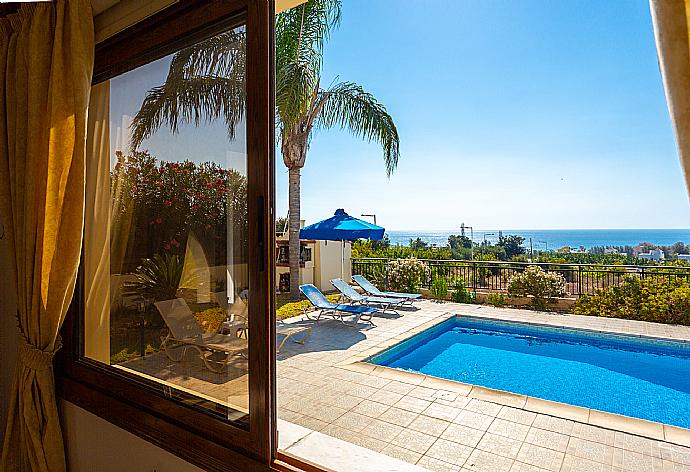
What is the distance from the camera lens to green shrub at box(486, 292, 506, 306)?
9359 millimetres

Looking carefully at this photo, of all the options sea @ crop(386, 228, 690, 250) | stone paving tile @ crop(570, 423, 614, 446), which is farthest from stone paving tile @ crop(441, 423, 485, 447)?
sea @ crop(386, 228, 690, 250)

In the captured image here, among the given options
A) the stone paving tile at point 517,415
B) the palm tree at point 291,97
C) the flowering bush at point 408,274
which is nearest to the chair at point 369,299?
the palm tree at point 291,97

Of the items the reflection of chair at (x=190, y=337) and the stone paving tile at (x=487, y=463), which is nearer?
the reflection of chair at (x=190, y=337)

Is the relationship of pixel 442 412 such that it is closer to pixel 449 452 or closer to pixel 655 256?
pixel 449 452

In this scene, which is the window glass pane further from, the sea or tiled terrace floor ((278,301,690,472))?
the sea

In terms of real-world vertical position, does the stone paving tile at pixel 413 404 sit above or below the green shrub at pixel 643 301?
below

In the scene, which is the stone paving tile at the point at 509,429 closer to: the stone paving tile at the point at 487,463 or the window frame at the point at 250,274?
the stone paving tile at the point at 487,463

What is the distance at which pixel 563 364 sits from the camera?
6.14 meters

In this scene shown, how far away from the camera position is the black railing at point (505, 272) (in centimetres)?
840

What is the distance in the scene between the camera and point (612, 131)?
21.4m

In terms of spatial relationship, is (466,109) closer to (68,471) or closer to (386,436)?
(386,436)

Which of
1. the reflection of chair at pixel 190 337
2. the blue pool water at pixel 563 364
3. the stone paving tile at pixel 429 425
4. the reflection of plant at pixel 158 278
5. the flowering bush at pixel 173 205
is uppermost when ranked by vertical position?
the flowering bush at pixel 173 205

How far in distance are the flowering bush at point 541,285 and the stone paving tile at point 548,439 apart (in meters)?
A: 5.89

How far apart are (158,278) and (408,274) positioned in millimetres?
8698
